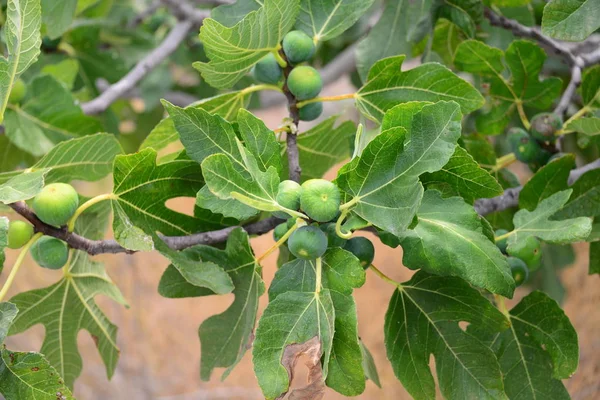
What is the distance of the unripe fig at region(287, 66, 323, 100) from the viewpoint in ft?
3.48

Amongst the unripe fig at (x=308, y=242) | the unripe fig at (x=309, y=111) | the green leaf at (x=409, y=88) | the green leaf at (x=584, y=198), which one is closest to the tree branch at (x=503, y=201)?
the green leaf at (x=584, y=198)

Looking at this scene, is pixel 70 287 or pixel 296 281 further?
pixel 70 287

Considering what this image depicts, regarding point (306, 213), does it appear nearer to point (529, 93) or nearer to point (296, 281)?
point (296, 281)

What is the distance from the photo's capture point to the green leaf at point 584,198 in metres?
1.18

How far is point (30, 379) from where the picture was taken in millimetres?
904

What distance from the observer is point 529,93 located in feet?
4.49

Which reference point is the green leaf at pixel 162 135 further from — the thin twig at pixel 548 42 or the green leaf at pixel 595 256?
the green leaf at pixel 595 256

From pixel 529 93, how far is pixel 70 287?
38.9 inches

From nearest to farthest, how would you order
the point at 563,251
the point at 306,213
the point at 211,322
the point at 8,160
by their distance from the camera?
the point at 306,213, the point at 211,322, the point at 8,160, the point at 563,251

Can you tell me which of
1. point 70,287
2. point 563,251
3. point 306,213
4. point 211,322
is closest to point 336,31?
point 306,213

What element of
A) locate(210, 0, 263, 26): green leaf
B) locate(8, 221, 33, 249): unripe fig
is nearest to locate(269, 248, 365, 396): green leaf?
locate(8, 221, 33, 249): unripe fig

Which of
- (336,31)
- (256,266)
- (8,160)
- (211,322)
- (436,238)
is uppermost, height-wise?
(336,31)

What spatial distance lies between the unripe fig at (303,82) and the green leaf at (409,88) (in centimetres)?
10

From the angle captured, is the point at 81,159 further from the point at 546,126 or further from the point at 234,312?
the point at 546,126
